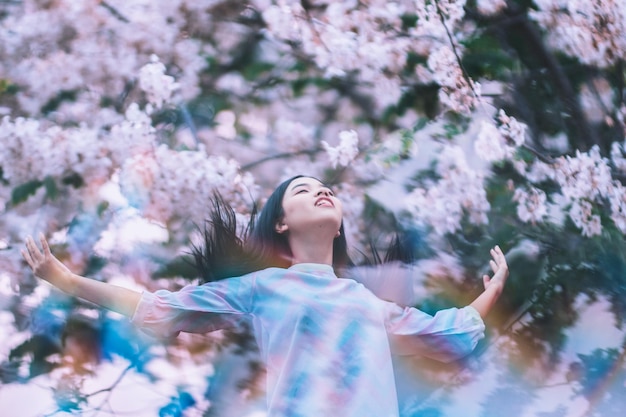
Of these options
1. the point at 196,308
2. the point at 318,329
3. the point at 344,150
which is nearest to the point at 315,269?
the point at 318,329

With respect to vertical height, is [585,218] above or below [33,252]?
below

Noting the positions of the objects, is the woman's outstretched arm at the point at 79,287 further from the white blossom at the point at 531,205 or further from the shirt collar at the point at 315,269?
the white blossom at the point at 531,205

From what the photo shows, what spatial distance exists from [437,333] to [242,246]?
475 mm

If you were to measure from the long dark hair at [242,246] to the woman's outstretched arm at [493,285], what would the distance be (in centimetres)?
34

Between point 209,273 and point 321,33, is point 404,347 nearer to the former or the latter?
point 209,273

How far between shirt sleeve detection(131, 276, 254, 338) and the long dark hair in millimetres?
69

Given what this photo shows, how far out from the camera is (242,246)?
6.72ft

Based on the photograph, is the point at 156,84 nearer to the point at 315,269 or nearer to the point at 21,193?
the point at 21,193

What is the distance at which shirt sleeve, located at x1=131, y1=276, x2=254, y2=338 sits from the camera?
1.82 metres

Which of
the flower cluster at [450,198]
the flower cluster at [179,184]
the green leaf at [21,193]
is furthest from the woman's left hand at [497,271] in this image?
the green leaf at [21,193]

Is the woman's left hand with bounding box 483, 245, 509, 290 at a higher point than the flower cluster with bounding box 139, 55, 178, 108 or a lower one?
lower

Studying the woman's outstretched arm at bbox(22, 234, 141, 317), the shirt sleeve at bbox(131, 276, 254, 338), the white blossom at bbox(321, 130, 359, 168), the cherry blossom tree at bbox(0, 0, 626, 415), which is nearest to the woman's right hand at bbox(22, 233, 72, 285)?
the woman's outstretched arm at bbox(22, 234, 141, 317)

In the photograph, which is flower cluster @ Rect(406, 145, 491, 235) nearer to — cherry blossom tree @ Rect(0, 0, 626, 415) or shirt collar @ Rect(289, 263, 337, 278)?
cherry blossom tree @ Rect(0, 0, 626, 415)

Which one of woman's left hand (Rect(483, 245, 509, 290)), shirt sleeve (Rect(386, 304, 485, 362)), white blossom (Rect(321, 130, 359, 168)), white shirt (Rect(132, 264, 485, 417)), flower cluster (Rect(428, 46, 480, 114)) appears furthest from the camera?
flower cluster (Rect(428, 46, 480, 114))
